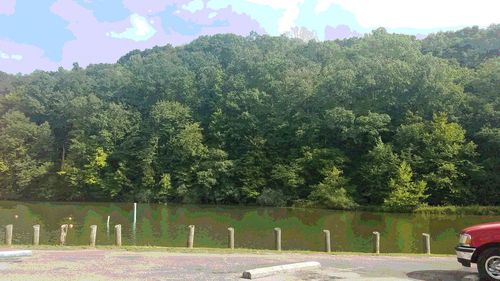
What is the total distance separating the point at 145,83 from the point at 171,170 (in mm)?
19279

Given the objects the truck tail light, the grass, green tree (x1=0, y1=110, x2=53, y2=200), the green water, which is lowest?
the green water

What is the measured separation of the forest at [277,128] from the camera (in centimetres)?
4969

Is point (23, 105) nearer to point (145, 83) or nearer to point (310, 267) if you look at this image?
point (145, 83)

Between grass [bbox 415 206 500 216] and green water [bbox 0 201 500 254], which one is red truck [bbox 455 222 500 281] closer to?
green water [bbox 0 201 500 254]

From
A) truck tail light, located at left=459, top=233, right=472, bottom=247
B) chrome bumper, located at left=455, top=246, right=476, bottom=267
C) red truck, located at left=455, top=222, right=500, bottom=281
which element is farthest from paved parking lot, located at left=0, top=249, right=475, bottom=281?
truck tail light, located at left=459, top=233, right=472, bottom=247

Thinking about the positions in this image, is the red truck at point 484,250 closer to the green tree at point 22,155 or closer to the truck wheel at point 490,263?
the truck wheel at point 490,263

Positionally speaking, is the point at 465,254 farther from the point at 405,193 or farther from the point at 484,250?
the point at 405,193

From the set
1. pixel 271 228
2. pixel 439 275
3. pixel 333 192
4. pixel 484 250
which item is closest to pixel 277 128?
pixel 333 192

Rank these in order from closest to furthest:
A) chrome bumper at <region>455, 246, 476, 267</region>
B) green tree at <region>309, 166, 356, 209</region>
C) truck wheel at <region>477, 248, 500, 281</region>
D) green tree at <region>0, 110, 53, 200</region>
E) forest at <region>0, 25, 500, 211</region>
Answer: truck wheel at <region>477, 248, 500, 281</region> < chrome bumper at <region>455, 246, 476, 267</region> < green tree at <region>309, 166, 356, 209</region> < forest at <region>0, 25, 500, 211</region> < green tree at <region>0, 110, 53, 200</region>

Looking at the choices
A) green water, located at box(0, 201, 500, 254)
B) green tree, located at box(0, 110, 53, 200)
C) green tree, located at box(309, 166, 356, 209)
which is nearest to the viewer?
green water, located at box(0, 201, 500, 254)

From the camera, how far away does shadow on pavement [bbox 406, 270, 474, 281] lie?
11.1 meters

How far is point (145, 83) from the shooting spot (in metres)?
77.8

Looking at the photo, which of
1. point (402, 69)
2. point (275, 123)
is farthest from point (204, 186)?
point (402, 69)

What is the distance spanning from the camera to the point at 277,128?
203ft
